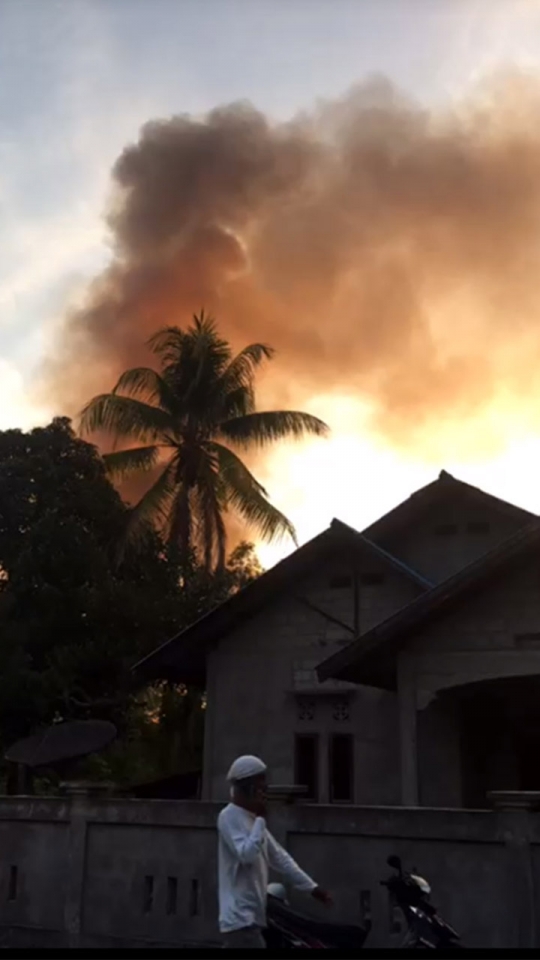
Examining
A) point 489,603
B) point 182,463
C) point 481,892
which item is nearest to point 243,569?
point 182,463

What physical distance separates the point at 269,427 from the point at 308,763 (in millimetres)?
13117

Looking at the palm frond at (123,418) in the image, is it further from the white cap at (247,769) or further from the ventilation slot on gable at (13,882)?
the white cap at (247,769)

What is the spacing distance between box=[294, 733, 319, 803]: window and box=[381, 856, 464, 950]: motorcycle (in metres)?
10.0

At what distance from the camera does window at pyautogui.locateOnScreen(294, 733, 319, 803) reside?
1734 cm

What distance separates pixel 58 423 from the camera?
86.4 feet

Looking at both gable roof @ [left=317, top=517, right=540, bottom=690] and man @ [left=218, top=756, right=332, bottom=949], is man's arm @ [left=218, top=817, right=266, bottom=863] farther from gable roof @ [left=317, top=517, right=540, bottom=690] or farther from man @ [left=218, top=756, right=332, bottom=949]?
gable roof @ [left=317, top=517, right=540, bottom=690]

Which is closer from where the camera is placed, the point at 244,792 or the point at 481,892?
the point at 244,792

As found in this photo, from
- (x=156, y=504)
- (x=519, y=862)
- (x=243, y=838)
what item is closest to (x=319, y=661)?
(x=519, y=862)

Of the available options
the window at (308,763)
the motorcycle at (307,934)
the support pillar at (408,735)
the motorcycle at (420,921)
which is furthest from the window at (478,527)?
the motorcycle at (307,934)

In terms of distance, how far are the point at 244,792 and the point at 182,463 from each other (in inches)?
916

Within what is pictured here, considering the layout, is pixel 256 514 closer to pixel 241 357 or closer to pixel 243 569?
pixel 241 357

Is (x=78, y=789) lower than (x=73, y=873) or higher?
higher

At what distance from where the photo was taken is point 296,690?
1781 centimetres

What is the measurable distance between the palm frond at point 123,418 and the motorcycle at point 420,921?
71.7 feet
